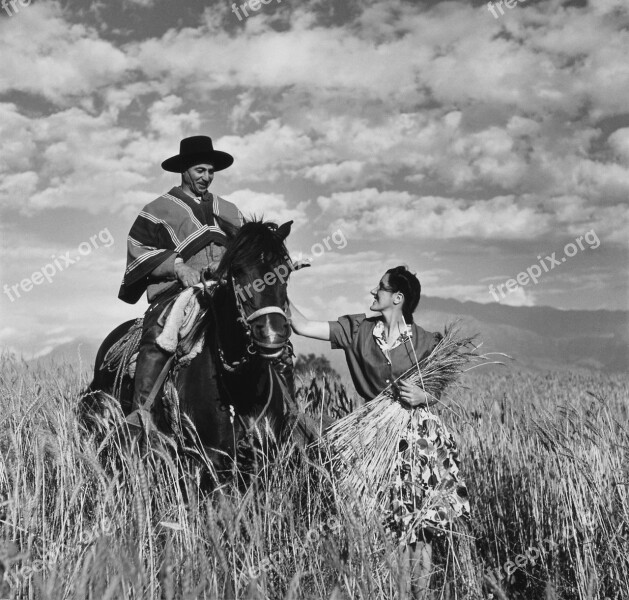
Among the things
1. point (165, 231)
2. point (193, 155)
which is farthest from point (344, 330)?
point (193, 155)

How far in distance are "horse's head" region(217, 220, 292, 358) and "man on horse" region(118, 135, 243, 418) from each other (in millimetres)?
562

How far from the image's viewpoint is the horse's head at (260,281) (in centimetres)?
376

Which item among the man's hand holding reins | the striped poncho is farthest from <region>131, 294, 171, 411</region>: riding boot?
the striped poncho

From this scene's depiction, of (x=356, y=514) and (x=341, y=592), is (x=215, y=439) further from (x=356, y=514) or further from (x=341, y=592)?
(x=341, y=592)

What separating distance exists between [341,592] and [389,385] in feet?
5.63

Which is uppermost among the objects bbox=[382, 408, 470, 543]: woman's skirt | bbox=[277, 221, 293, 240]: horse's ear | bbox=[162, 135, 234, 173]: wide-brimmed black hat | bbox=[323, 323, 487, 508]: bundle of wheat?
bbox=[162, 135, 234, 173]: wide-brimmed black hat

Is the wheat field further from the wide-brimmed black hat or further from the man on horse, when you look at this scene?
the wide-brimmed black hat

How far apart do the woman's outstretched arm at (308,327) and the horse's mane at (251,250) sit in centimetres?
55

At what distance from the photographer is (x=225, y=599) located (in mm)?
2697

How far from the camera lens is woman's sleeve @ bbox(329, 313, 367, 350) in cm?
454

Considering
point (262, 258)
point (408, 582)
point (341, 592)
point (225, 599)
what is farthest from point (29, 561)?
point (262, 258)

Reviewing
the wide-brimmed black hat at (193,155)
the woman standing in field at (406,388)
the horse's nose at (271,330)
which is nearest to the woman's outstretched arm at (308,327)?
the woman standing in field at (406,388)

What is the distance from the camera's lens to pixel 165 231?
5.41 metres

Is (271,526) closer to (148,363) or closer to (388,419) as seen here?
(388,419)
